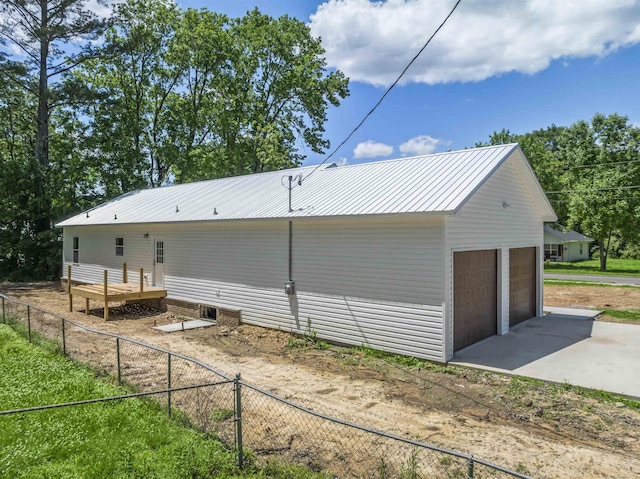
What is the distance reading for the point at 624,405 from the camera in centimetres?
615

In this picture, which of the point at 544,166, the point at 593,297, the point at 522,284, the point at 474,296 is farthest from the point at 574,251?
the point at 474,296

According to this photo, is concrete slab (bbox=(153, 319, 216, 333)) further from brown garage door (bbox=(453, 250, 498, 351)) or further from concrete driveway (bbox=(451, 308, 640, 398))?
concrete driveway (bbox=(451, 308, 640, 398))

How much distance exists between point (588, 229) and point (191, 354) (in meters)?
30.7

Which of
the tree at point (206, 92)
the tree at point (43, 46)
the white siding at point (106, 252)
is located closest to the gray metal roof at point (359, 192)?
the white siding at point (106, 252)

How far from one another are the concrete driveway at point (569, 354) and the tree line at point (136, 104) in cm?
2101

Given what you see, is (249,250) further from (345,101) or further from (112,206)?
(345,101)

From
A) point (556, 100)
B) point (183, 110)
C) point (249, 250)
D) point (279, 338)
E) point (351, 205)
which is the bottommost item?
point (279, 338)

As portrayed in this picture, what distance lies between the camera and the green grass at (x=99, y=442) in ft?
13.5

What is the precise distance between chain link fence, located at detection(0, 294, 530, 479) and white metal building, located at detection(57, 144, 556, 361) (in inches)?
129

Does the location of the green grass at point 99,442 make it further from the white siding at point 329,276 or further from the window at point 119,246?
the window at point 119,246

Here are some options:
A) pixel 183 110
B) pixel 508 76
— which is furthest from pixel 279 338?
pixel 183 110

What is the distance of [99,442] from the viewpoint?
4656mm

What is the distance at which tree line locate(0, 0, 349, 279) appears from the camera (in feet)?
77.2

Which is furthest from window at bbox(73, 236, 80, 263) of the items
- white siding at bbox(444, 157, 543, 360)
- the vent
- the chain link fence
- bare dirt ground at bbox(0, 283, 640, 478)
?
white siding at bbox(444, 157, 543, 360)
